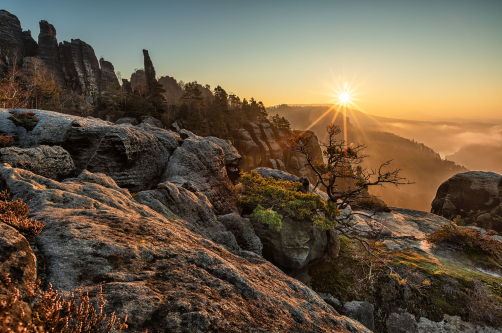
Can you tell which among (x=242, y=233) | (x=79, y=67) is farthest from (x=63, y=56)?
(x=242, y=233)

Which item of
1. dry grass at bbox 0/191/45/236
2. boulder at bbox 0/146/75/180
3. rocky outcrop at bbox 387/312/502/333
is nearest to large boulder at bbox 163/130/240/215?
boulder at bbox 0/146/75/180

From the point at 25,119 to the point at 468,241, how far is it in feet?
126

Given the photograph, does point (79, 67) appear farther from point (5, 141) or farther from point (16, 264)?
point (16, 264)

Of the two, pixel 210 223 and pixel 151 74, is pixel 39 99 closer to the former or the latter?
pixel 151 74

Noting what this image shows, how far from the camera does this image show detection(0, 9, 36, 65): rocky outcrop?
7038 cm

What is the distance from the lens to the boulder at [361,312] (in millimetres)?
13203

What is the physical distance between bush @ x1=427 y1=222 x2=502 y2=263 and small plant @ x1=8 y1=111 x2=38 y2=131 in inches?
1435

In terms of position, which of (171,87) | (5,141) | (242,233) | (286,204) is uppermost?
(171,87)

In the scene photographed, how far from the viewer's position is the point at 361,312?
1349 cm

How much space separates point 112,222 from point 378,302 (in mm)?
16143

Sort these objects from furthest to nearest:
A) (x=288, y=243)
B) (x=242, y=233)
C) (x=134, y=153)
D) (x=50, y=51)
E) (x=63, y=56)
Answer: (x=63, y=56), (x=50, y=51), (x=134, y=153), (x=288, y=243), (x=242, y=233)

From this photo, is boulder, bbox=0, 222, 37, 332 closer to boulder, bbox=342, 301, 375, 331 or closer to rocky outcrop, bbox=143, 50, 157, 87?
boulder, bbox=342, 301, 375, 331

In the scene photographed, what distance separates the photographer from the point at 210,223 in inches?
505

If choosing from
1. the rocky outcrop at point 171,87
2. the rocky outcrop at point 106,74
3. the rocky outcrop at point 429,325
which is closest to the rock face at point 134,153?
the rocky outcrop at point 429,325
